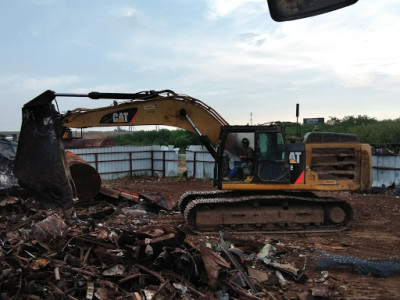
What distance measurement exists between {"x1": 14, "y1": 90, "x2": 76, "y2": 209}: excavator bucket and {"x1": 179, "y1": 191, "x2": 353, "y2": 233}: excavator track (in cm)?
263

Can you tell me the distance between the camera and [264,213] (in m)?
8.48

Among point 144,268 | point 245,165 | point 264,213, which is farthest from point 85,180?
point 144,268

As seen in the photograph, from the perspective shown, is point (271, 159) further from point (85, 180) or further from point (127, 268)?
point (85, 180)

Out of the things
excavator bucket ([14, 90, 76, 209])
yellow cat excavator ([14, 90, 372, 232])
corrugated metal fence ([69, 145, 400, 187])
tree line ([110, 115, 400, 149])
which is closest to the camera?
excavator bucket ([14, 90, 76, 209])

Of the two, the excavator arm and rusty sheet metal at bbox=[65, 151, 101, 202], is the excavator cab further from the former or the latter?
rusty sheet metal at bbox=[65, 151, 101, 202]

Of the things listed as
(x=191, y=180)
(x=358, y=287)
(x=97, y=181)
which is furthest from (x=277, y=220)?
(x=191, y=180)

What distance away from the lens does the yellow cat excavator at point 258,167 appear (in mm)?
8273

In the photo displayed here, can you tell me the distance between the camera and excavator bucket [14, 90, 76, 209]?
24.1 ft

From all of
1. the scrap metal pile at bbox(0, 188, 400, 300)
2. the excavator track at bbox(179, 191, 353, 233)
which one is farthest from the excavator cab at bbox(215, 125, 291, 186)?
the scrap metal pile at bbox(0, 188, 400, 300)

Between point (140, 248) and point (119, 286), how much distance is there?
1.93ft

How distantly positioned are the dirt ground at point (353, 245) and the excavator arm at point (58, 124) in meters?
2.59

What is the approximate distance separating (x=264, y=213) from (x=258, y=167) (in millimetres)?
1048

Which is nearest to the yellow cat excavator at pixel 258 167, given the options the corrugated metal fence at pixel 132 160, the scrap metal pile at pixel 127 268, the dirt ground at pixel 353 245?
the dirt ground at pixel 353 245

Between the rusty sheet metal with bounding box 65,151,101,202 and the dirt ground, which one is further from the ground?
the rusty sheet metal with bounding box 65,151,101,202
